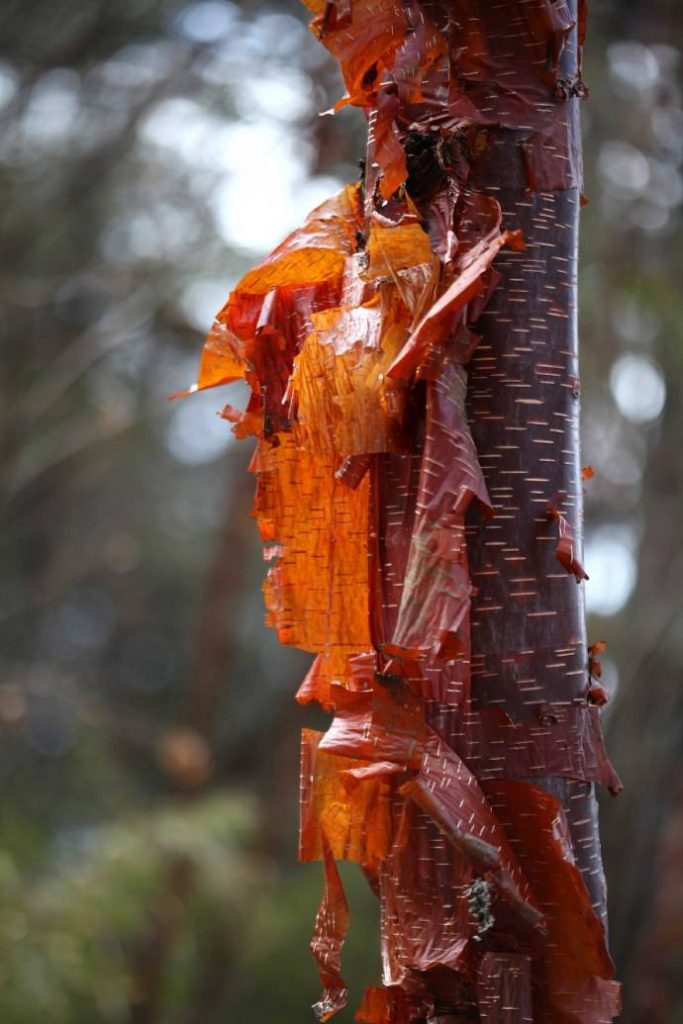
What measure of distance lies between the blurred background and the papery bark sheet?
8.43 ft

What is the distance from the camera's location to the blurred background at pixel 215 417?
3189 mm

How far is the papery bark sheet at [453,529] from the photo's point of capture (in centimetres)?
65

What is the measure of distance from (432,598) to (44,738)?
24.2 ft

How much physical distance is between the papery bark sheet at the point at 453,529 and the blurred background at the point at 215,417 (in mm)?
2570

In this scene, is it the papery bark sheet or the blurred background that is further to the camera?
the blurred background

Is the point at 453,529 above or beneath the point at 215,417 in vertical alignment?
beneath

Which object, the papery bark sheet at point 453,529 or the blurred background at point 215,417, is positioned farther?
the blurred background at point 215,417

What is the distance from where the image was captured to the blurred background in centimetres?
319

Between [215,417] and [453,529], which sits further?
[215,417]

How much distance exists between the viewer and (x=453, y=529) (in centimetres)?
65

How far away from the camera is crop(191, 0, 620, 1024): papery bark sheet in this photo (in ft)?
2.14

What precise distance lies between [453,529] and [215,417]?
4.27 meters

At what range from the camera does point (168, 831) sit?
11.9 ft

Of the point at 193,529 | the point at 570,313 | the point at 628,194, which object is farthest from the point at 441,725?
the point at 193,529
